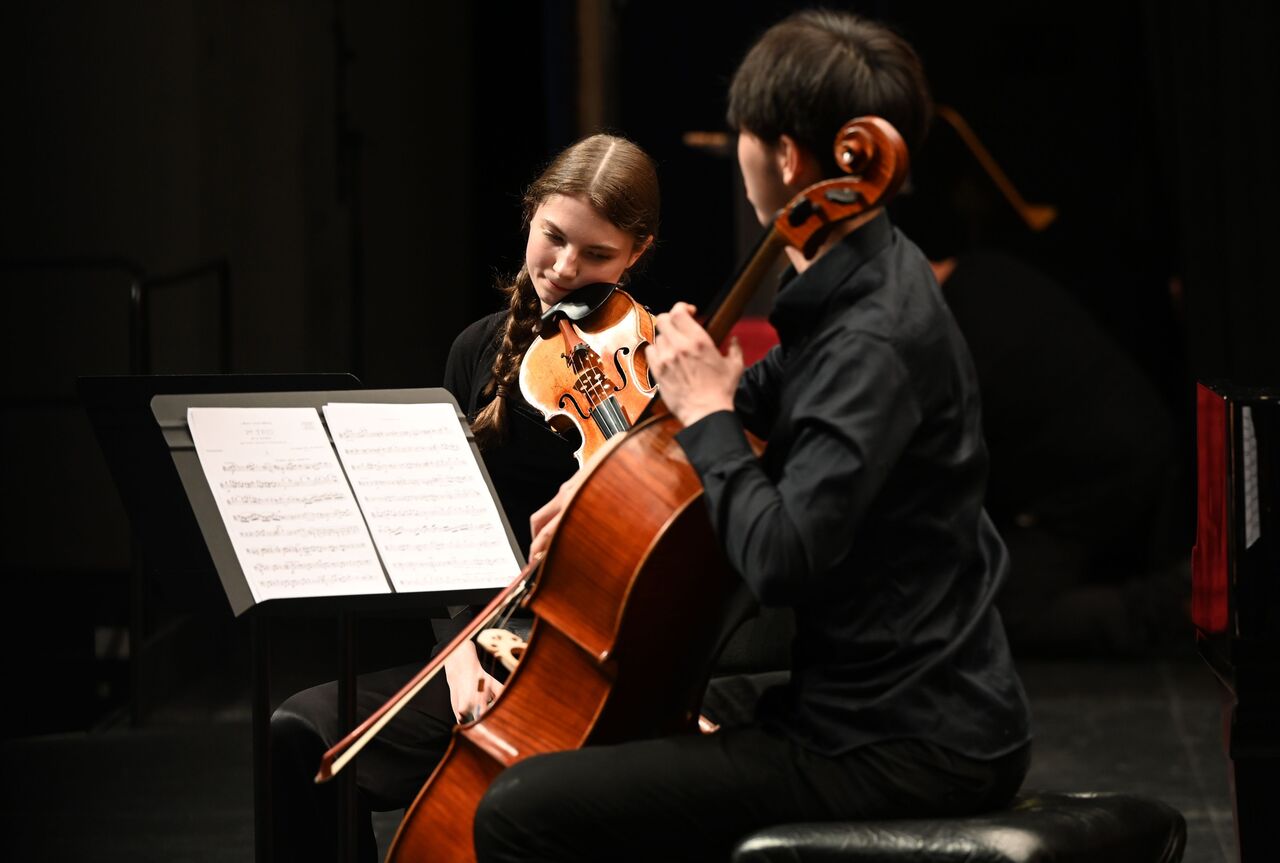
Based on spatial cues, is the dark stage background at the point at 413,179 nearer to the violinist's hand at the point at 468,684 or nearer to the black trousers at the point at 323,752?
the black trousers at the point at 323,752

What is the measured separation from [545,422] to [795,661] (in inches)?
23.6

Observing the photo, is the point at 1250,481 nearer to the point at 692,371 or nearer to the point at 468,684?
the point at 692,371

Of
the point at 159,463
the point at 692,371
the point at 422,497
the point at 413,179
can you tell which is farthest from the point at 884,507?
the point at 413,179

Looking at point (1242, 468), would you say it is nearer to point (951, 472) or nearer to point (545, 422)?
point (951, 472)

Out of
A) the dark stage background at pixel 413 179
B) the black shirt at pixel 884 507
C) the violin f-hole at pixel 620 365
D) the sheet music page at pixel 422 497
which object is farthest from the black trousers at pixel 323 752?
the dark stage background at pixel 413 179

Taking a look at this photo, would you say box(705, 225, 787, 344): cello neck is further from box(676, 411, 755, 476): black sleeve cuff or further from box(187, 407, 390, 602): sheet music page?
box(187, 407, 390, 602): sheet music page

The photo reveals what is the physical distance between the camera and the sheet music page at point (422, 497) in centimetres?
179

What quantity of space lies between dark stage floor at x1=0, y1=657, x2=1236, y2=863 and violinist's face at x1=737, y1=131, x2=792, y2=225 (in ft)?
6.25

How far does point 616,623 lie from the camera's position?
1542 millimetres

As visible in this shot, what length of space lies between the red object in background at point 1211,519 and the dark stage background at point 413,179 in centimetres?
239

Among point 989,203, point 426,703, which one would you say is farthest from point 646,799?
point 989,203

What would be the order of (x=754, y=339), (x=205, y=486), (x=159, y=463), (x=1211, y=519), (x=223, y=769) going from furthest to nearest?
(x=754, y=339), (x=223, y=769), (x=1211, y=519), (x=159, y=463), (x=205, y=486)

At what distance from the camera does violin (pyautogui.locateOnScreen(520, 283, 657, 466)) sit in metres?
2.00

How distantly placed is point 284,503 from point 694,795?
549 millimetres
